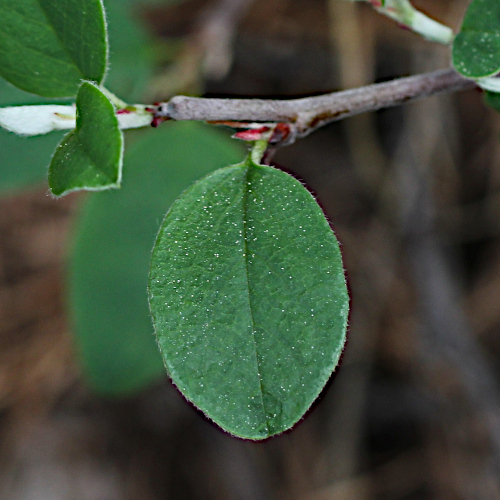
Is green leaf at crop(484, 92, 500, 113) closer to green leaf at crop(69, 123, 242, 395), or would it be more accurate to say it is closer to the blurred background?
green leaf at crop(69, 123, 242, 395)

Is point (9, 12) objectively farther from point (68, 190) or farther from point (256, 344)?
point (256, 344)

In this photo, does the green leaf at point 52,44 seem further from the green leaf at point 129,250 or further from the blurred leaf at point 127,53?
the blurred leaf at point 127,53

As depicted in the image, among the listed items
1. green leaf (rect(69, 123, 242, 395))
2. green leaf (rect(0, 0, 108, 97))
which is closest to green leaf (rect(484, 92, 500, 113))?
green leaf (rect(0, 0, 108, 97))

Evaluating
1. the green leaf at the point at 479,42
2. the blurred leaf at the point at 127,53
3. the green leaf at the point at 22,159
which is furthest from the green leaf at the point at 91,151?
the blurred leaf at the point at 127,53

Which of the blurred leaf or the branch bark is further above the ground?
the branch bark

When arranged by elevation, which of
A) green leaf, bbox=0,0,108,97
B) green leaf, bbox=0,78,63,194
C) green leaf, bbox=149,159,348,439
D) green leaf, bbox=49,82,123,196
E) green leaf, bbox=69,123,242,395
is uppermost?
green leaf, bbox=0,0,108,97

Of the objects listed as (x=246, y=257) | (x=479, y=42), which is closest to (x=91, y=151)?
(x=246, y=257)

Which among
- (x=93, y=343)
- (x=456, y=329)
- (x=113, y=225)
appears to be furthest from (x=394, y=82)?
(x=456, y=329)
